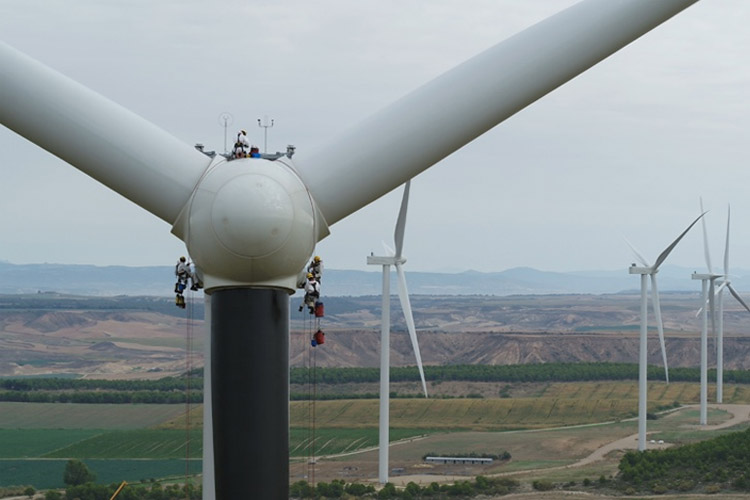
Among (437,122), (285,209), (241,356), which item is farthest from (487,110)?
(241,356)

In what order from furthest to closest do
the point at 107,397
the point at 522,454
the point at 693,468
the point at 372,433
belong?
the point at 107,397, the point at 372,433, the point at 522,454, the point at 693,468

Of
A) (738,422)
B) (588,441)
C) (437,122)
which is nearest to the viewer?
(437,122)

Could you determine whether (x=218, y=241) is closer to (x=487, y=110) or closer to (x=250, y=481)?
(x=250, y=481)

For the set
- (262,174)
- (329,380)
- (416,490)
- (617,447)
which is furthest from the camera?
(329,380)

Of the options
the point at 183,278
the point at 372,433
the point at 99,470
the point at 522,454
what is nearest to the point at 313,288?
the point at 183,278

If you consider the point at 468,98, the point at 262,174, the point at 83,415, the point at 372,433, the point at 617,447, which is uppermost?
the point at 468,98

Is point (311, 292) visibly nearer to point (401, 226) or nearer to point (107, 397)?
point (401, 226)
